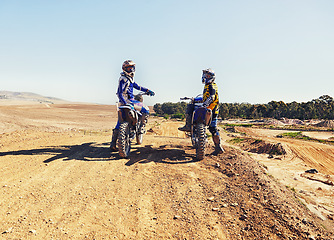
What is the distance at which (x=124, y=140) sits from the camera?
673 centimetres

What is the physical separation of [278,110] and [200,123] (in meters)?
71.7

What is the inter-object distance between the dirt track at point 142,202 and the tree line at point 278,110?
48.4 m

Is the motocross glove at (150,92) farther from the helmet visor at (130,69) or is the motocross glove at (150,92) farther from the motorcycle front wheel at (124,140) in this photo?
the motorcycle front wheel at (124,140)

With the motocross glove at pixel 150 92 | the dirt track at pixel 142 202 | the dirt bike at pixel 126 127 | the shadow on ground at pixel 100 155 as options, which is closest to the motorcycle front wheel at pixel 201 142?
the shadow on ground at pixel 100 155

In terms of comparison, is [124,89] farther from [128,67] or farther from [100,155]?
[100,155]

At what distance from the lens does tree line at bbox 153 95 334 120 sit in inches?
2346

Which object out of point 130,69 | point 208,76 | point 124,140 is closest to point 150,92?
point 130,69


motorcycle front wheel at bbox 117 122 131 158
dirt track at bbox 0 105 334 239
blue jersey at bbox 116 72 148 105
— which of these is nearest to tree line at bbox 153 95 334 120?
blue jersey at bbox 116 72 148 105

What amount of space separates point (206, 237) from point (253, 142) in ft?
41.8

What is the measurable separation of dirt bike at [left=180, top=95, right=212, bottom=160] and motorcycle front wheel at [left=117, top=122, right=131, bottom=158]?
2.75 m

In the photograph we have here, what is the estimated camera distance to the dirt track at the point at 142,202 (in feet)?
10.3

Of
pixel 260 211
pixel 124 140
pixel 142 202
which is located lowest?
pixel 142 202

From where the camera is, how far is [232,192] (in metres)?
4.59

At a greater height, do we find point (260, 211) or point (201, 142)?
point (201, 142)
